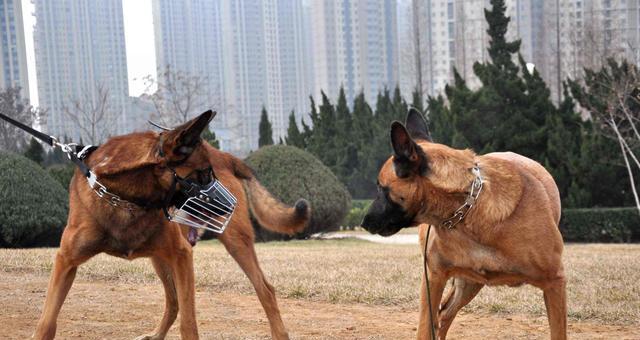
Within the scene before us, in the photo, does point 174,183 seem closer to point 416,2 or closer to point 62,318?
point 62,318

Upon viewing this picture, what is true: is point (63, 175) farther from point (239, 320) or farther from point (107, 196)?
point (107, 196)

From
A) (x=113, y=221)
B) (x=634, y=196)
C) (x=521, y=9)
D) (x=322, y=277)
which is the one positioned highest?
(x=521, y=9)

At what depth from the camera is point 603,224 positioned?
2197cm

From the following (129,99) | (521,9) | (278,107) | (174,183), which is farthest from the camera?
(521,9)

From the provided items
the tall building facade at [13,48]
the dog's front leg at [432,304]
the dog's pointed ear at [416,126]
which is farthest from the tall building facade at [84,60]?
the dog's front leg at [432,304]

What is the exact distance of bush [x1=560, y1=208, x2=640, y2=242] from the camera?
21.8 m

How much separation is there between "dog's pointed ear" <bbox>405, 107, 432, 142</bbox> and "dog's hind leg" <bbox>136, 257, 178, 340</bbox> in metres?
2.21

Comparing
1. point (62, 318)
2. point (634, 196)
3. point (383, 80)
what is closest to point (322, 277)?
point (62, 318)

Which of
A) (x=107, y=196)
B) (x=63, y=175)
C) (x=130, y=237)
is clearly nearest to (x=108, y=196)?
(x=107, y=196)

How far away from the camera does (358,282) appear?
9.74 meters

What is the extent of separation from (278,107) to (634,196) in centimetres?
3068

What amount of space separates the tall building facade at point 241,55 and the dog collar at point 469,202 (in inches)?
1310

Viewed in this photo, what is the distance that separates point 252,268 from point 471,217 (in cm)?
196

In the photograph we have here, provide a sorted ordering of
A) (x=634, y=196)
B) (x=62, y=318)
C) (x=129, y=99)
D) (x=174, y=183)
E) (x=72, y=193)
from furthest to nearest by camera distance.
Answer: (x=129, y=99)
(x=634, y=196)
(x=62, y=318)
(x=72, y=193)
(x=174, y=183)
